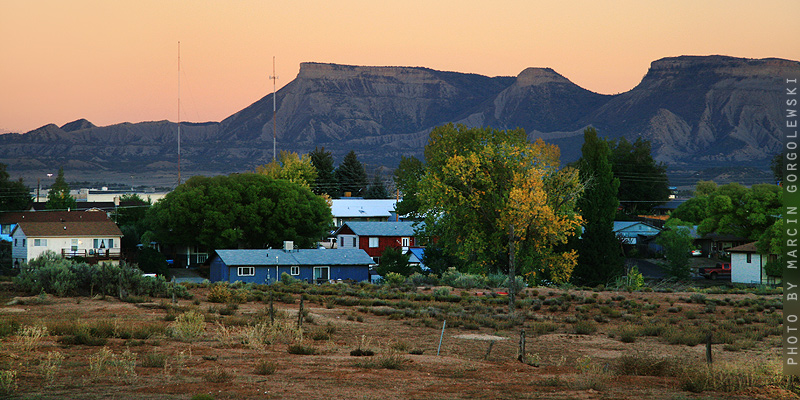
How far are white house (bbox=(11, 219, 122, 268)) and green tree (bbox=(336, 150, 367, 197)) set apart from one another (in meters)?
60.2

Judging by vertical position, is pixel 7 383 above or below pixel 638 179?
below

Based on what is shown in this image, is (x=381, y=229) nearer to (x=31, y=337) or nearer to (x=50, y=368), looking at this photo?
(x=31, y=337)

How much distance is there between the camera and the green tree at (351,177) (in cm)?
12775

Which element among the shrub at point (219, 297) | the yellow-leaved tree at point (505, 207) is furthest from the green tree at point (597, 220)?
the shrub at point (219, 297)

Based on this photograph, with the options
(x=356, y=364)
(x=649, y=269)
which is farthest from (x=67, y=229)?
(x=356, y=364)

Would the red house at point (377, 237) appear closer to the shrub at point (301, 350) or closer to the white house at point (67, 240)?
the white house at point (67, 240)

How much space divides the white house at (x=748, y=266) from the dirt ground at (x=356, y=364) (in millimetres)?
36552

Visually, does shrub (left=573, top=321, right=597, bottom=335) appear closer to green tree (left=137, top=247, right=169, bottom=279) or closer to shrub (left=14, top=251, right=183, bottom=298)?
shrub (left=14, top=251, right=183, bottom=298)

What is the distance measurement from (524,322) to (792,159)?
39.1 feet

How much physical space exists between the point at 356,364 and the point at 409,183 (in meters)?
39.8

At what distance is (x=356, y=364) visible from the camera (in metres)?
16.8

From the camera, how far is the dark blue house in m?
55.0

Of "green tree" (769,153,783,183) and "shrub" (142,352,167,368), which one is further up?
"green tree" (769,153,783,183)

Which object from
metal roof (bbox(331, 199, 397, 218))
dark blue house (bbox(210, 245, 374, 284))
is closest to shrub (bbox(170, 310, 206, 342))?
dark blue house (bbox(210, 245, 374, 284))
